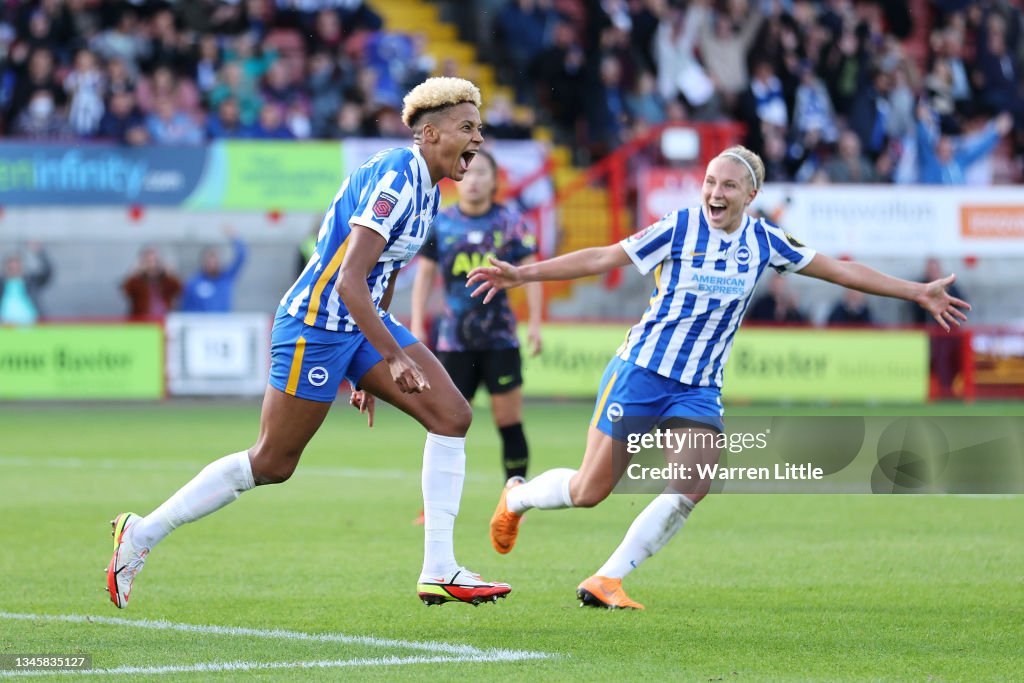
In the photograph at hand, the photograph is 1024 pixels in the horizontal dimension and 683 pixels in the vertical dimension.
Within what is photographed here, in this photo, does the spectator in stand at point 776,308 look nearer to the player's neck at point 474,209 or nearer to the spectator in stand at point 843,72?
the spectator in stand at point 843,72

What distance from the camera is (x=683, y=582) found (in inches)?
322

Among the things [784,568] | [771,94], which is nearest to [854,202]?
[771,94]

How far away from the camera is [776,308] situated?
70.9 feet

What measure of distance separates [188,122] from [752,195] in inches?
593

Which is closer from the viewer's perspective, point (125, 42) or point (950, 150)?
point (125, 42)

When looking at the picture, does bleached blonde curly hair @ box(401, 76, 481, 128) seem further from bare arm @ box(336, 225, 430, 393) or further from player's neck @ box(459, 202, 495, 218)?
player's neck @ box(459, 202, 495, 218)

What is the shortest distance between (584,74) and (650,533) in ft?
57.4

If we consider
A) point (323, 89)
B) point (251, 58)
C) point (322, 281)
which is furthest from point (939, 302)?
point (251, 58)

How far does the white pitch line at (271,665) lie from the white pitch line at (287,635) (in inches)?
2.8

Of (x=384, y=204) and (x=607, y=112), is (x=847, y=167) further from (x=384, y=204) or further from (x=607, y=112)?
(x=384, y=204)

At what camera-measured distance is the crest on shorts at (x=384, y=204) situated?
6.60 m

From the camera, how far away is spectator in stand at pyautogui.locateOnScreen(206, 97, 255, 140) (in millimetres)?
21344

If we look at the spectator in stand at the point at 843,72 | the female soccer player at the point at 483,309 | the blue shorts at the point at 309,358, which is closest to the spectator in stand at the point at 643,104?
the spectator in stand at the point at 843,72

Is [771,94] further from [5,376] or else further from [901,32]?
[5,376]
